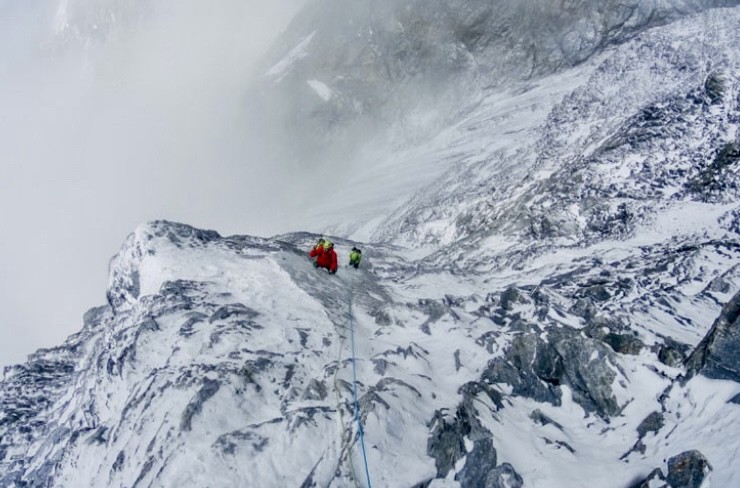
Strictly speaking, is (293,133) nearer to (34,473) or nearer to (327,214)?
(327,214)

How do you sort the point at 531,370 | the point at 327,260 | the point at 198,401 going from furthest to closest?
the point at 327,260
the point at 531,370
the point at 198,401

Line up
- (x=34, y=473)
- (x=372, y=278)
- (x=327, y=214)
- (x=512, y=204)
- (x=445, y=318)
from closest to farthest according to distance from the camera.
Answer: (x=34, y=473), (x=445, y=318), (x=372, y=278), (x=512, y=204), (x=327, y=214)

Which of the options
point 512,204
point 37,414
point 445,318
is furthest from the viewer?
point 512,204

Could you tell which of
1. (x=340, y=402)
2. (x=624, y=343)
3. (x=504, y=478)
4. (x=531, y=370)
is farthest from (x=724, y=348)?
(x=340, y=402)

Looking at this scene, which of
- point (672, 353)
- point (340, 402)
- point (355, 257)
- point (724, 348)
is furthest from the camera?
point (355, 257)

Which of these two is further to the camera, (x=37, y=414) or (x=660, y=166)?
(x=660, y=166)

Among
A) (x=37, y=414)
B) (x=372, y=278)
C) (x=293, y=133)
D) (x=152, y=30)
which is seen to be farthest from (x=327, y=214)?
(x=152, y=30)

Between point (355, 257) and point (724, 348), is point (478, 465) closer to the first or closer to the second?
point (724, 348)
